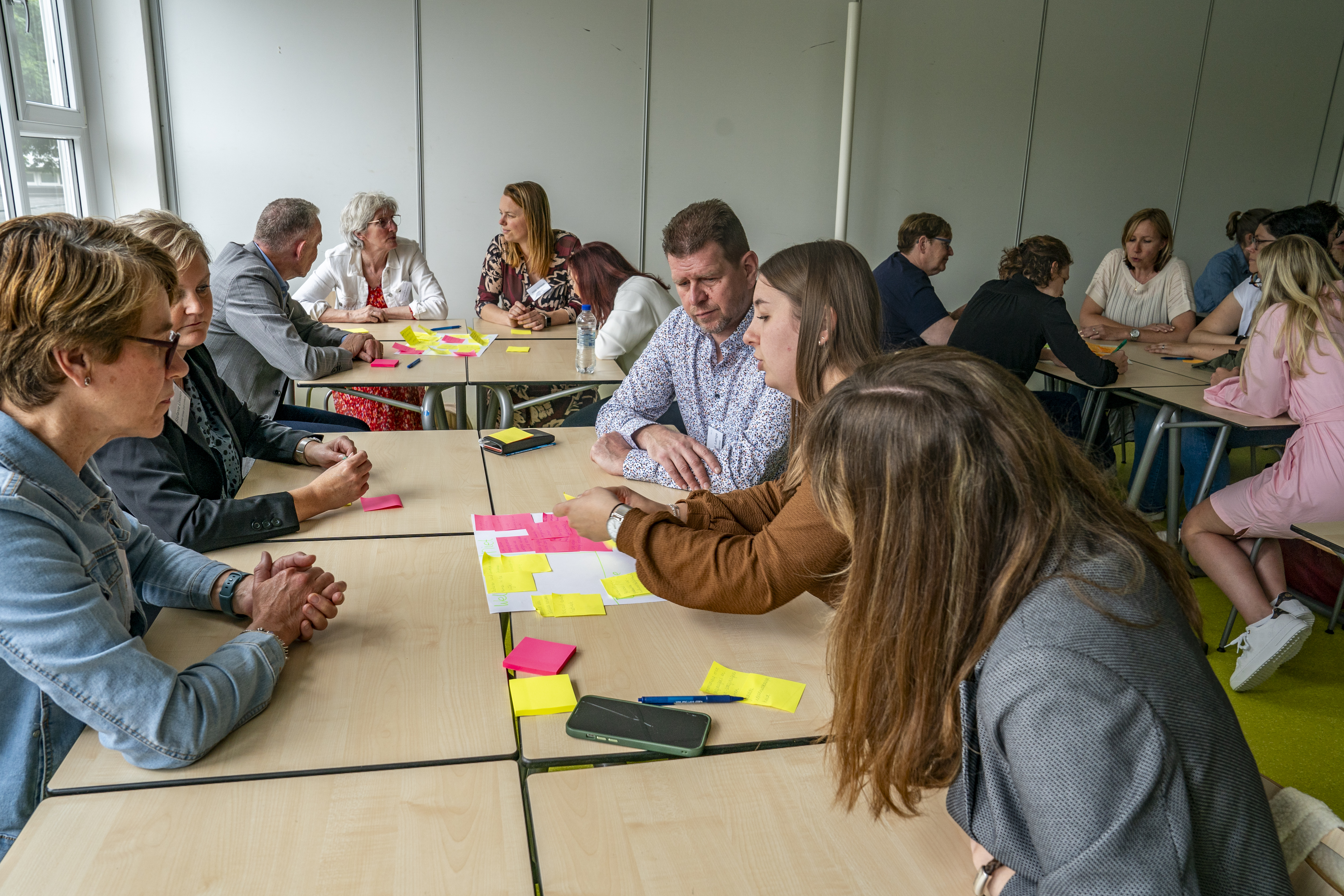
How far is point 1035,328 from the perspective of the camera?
3.83 metres

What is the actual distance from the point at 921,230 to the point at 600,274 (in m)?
1.79

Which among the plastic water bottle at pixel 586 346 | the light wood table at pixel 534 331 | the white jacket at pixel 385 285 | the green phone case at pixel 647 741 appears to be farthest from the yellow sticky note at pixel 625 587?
the white jacket at pixel 385 285

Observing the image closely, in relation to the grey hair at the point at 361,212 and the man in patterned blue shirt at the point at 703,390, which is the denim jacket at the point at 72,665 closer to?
the man in patterned blue shirt at the point at 703,390

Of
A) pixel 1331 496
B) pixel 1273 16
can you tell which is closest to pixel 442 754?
pixel 1331 496

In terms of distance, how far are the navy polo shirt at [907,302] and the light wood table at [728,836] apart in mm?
3446

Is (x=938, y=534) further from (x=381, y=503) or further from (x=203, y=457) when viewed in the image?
(x=203, y=457)

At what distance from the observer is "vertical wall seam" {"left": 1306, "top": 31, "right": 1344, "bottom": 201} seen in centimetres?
632

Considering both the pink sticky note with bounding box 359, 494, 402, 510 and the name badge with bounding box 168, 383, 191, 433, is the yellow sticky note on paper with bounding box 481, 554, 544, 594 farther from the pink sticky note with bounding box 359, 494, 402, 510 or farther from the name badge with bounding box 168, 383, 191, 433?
the name badge with bounding box 168, 383, 191, 433

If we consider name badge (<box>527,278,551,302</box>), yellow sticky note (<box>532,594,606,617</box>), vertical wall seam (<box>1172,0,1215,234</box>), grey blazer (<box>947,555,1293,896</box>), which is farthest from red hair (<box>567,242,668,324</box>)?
vertical wall seam (<box>1172,0,1215,234</box>)

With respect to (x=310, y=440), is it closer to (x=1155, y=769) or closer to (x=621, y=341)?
(x=621, y=341)

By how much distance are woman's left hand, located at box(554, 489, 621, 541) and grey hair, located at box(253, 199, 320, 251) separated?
87.2 inches

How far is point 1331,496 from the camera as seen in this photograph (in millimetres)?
2820

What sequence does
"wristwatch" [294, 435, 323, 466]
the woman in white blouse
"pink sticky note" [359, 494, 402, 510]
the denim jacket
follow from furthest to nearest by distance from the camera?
the woman in white blouse < "wristwatch" [294, 435, 323, 466] < "pink sticky note" [359, 494, 402, 510] < the denim jacket

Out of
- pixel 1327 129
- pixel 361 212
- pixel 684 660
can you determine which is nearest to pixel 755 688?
pixel 684 660
